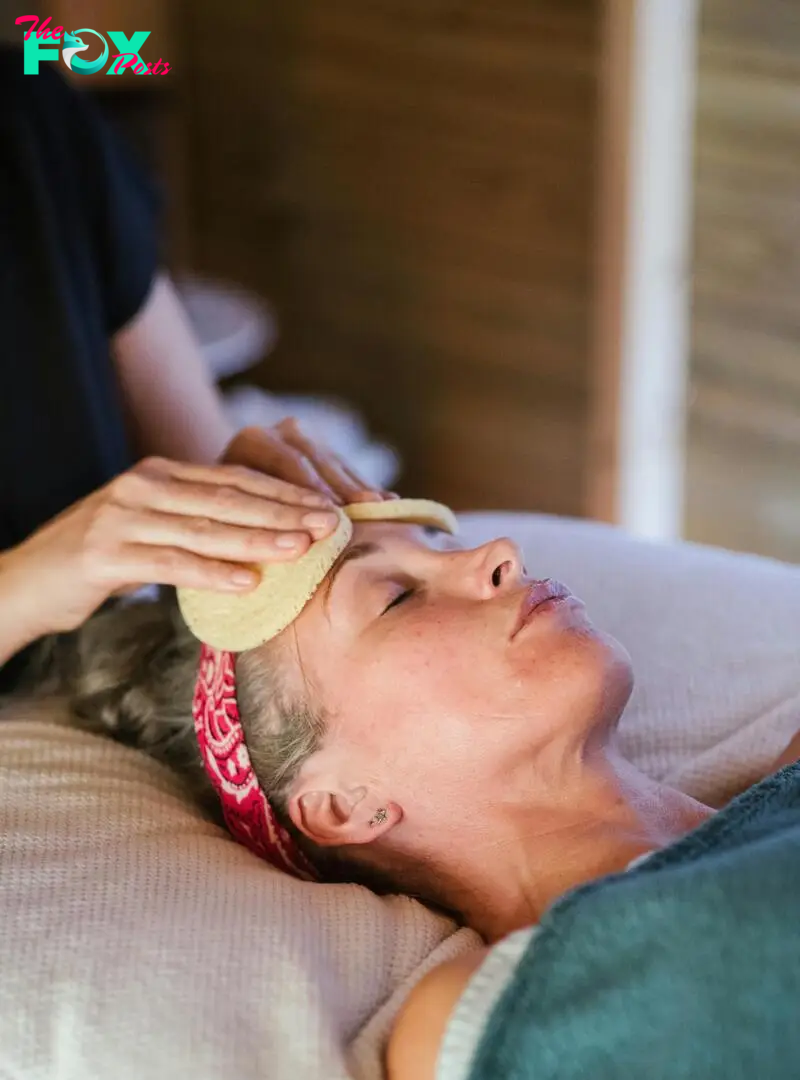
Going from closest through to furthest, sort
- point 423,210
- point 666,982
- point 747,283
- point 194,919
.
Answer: point 666,982
point 194,919
point 747,283
point 423,210

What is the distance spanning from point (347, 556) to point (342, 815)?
22cm

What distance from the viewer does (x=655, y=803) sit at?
3.61 feet

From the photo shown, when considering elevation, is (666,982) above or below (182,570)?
below

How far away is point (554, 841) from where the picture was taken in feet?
3.55

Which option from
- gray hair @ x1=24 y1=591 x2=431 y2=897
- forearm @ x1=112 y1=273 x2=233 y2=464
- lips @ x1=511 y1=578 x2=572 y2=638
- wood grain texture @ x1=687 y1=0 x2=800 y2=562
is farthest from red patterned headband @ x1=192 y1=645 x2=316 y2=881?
wood grain texture @ x1=687 y1=0 x2=800 y2=562

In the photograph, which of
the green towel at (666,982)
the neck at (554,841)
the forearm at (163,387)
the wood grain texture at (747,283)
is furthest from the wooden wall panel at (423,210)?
the green towel at (666,982)

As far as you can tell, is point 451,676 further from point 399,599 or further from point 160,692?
point 160,692

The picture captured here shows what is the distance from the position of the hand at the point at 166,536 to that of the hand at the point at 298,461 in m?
0.07

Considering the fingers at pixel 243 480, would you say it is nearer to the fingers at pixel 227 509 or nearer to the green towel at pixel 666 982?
the fingers at pixel 227 509

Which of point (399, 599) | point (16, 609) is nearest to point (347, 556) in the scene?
point (399, 599)

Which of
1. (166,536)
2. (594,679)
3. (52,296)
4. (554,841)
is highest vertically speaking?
(52,296)

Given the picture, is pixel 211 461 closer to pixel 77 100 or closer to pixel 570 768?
pixel 77 100

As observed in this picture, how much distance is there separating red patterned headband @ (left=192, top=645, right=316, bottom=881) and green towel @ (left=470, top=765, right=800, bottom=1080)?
12.2 inches

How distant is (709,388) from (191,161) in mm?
1248
